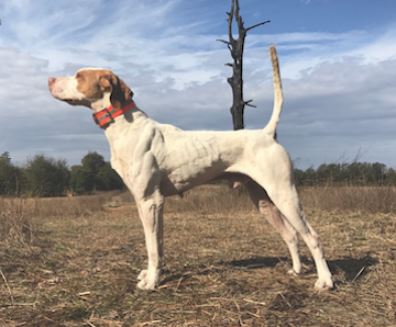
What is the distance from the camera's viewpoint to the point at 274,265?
17.7ft

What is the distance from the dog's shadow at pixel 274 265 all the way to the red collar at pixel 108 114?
1.77 meters

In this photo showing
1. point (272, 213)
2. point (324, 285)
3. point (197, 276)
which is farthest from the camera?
point (272, 213)

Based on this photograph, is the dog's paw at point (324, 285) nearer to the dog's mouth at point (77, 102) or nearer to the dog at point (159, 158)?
the dog at point (159, 158)

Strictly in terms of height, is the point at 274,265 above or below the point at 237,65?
below

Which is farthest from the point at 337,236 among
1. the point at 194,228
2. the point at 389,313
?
the point at 389,313

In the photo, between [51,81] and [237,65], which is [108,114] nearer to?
[51,81]

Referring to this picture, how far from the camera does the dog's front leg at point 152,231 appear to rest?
14.6 ft

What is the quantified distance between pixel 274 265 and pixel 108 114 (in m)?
2.70

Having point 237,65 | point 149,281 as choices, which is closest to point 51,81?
point 149,281

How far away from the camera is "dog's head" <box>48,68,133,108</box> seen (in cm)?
445

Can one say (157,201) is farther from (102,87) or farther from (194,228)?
(194,228)

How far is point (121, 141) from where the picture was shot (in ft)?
14.7

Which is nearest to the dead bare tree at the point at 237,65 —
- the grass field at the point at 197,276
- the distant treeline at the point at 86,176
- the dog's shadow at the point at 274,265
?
the distant treeline at the point at 86,176

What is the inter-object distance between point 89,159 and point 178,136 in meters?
17.1
